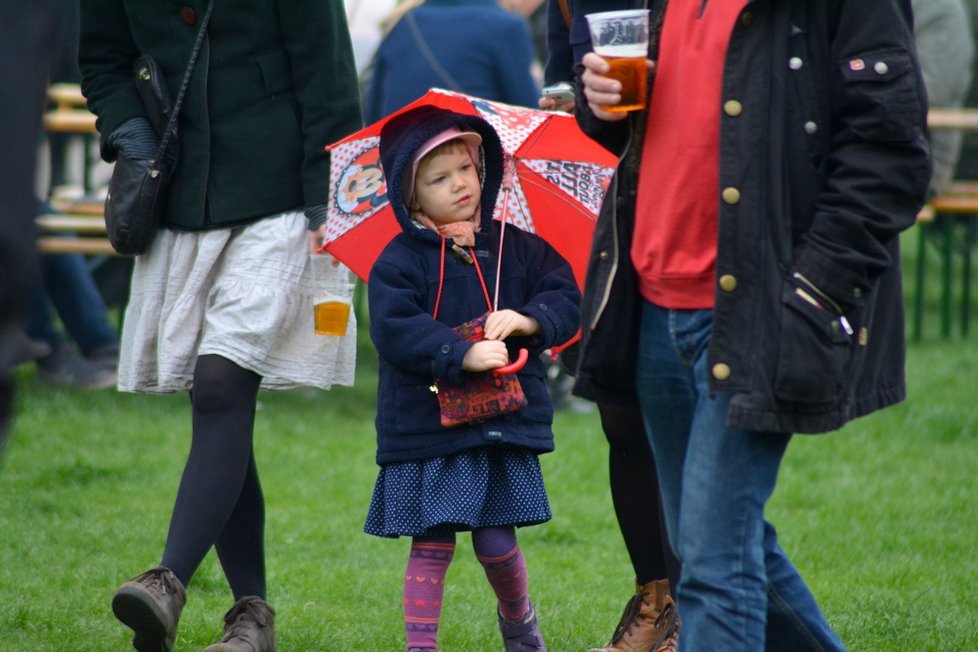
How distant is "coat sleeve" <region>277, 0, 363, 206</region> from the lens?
4008 millimetres

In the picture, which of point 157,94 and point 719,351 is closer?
point 719,351

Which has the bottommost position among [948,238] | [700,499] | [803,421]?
[948,238]

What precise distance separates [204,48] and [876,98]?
1.98 metres

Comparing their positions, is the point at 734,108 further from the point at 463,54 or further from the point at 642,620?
the point at 463,54

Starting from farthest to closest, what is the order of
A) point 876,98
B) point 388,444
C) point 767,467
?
point 388,444 < point 767,467 < point 876,98

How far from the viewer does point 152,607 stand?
143 inches

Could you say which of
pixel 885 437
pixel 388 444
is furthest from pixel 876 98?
pixel 885 437

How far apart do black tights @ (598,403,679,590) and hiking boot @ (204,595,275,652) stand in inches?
40.1

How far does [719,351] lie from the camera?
276 cm

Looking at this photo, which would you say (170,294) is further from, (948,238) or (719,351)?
(948,238)

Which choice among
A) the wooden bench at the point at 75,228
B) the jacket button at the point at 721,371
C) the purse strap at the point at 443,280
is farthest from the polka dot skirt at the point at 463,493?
the wooden bench at the point at 75,228

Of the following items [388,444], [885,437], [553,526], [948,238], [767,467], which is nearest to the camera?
[767,467]

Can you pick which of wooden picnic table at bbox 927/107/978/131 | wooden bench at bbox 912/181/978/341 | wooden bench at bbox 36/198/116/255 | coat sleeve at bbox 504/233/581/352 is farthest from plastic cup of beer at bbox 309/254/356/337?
wooden bench at bbox 912/181/978/341

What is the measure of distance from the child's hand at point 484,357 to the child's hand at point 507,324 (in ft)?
0.19
